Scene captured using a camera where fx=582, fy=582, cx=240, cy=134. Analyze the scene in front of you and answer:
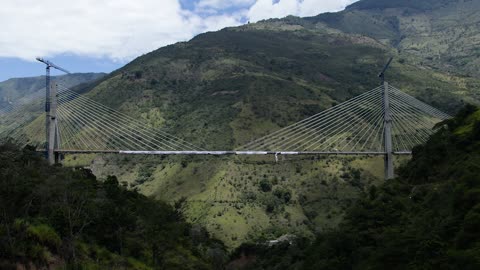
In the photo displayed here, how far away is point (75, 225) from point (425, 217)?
50.1 feet

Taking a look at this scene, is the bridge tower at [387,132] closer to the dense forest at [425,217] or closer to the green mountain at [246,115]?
the dense forest at [425,217]

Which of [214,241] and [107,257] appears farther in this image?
[214,241]

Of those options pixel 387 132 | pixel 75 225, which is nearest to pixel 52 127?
pixel 75 225

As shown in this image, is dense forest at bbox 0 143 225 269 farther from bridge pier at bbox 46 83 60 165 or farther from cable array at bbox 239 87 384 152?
cable array at bbox 239 87 384 152

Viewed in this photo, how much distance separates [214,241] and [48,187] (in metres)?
36.8

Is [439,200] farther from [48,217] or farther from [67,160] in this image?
[67,160]

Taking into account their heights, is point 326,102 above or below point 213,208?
above

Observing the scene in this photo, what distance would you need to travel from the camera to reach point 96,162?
3076 inches

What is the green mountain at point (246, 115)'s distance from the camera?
68.4 m

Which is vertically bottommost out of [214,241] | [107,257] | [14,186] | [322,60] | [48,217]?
[214,241]

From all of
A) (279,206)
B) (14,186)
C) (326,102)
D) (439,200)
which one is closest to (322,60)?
(326,102)

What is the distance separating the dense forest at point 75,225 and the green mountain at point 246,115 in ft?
89.3

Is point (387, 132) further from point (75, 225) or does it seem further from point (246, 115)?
point (246, 115)

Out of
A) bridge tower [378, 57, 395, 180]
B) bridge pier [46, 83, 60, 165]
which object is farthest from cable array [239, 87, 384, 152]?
bridge pier [46, 83, 60, 165]
